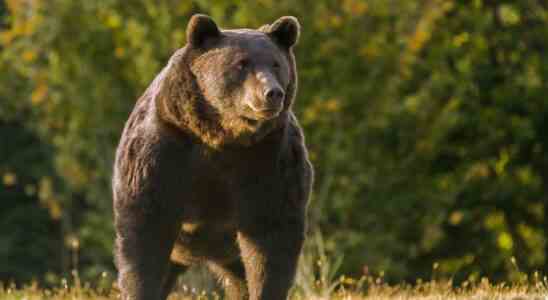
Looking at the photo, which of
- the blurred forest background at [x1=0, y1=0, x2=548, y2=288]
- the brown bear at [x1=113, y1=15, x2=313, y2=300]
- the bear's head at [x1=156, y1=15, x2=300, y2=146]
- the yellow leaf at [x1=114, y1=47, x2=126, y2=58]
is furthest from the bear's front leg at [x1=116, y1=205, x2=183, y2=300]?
the yellow leaf at [x1=114, y1=47, x2=126, y2=58]

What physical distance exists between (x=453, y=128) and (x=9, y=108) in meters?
7.68

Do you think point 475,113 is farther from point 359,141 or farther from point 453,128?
point 359,141

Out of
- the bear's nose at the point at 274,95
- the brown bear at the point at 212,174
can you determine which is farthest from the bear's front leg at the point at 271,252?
the bear's nose at the point at 274,95

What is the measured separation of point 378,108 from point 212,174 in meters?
13.5

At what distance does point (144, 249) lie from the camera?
6.17 m

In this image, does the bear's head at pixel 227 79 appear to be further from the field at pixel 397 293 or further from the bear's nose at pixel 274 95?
the field at pixel 397 293

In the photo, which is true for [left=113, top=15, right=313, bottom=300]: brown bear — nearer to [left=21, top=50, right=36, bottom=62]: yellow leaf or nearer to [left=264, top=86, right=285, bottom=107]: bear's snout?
[left=264, top=86, right=285, bottom=107]: bear's snout

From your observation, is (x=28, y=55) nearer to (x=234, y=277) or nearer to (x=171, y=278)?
(x=171, y=278)

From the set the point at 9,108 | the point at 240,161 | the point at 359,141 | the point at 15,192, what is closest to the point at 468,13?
the point at 359,141

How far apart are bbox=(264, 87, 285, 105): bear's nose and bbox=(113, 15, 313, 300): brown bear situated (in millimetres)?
287

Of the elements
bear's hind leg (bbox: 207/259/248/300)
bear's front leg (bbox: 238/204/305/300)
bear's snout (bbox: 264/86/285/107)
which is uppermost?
bear's snout (bbox: 264/86/285/107)

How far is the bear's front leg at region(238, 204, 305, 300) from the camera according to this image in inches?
241

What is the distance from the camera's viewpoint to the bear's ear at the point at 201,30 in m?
6.07

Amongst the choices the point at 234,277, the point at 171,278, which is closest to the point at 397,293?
the point at 234,277
